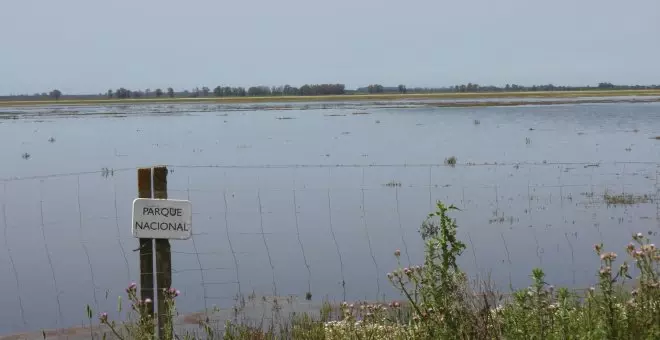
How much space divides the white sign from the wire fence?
4.06 metres

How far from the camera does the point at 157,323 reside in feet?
22.5

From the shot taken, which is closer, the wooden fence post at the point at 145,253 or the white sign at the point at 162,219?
the white sign at the point at 162,219

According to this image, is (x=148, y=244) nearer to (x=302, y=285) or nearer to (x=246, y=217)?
(x=302, y=285)

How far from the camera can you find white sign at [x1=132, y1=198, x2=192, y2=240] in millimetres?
6293

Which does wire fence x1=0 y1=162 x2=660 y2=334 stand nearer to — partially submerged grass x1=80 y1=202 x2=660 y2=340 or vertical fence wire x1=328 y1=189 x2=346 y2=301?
vertical fence wire x1=328 y1=189 x2=346 y2=301

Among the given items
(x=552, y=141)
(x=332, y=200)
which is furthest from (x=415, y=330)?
(x=552, y=141)

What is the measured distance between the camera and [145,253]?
6613 millimetres

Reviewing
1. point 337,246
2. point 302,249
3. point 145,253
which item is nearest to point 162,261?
point 145,253

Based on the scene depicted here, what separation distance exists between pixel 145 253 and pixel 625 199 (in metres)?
13.3

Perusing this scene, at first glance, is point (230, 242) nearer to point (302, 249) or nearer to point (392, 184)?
point (302, 249)

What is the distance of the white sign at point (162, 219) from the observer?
6.29m

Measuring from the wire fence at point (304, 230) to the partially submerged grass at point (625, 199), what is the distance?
22 millimetres

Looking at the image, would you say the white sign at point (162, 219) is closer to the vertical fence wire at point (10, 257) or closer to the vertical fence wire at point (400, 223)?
the vertical fence wire at point (10, 257)

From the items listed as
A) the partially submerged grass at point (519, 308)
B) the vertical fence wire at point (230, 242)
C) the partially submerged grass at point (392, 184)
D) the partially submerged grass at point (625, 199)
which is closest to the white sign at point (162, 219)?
the partially submerged grass at point (519, 308)
